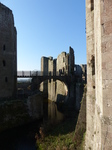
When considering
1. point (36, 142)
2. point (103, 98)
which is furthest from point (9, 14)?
point (103, 98)

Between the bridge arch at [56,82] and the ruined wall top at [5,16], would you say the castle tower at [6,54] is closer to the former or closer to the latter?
the ruined wall top at [5,16]

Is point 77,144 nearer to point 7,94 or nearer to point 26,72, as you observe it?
point 7,94

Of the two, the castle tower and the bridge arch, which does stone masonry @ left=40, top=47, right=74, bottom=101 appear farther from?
the castle tower

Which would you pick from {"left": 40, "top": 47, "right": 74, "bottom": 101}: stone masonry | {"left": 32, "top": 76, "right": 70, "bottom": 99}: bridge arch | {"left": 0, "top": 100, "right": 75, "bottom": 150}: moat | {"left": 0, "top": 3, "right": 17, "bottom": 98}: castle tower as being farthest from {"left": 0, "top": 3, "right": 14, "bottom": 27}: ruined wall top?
{"left": 0, "top": 100, "right": 75, "bottom": 150}: moat

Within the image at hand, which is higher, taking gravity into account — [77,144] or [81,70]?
[81,70]

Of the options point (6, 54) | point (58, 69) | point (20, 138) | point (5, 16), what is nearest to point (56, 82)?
point (58, 69)

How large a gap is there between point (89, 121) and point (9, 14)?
16501 millimetres

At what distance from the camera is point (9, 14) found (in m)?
17.9

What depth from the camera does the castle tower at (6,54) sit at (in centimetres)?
1698

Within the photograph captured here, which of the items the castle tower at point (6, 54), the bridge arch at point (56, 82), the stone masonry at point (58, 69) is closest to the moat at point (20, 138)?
the castle tower at point (6, 54)

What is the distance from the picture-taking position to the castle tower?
17.0 m

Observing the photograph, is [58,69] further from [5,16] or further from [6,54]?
[5,16]

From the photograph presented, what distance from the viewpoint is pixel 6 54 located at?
1750cm

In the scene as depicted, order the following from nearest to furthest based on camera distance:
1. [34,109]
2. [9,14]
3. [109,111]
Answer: [109,111] → [34,109] → [9,14]
